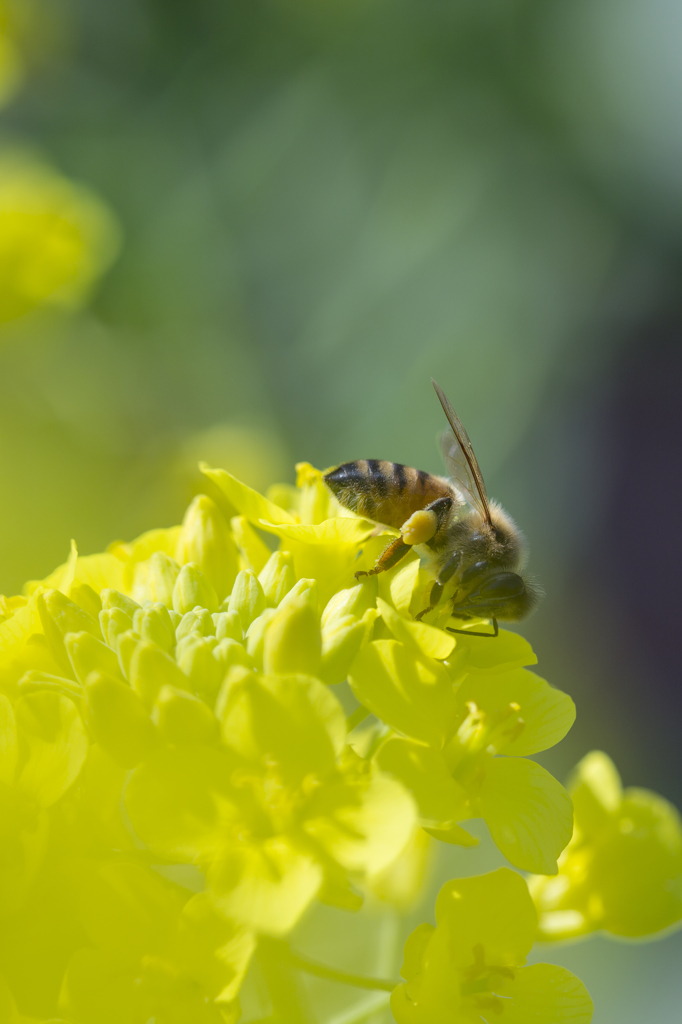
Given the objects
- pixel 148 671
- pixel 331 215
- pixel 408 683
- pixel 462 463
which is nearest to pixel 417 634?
pixel 408 683

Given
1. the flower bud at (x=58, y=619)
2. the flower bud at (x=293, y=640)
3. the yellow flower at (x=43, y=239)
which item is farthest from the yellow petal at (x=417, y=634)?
the yellow flower at (x=43, y=239)

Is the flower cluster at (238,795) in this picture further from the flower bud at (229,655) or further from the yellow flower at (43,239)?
the yellow flower at (43,239)

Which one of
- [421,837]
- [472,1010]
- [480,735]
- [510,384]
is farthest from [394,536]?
[510,384]

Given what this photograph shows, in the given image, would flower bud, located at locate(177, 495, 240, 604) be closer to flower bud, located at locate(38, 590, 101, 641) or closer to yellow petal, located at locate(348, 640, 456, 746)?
flower bud, located at locate(38, 590, 101, 641)

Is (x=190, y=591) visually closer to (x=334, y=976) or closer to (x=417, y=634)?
(x=417, y=634)

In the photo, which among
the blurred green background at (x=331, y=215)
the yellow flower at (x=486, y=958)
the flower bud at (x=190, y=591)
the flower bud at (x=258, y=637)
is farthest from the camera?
the blurred green background at (x=331, y=215)
